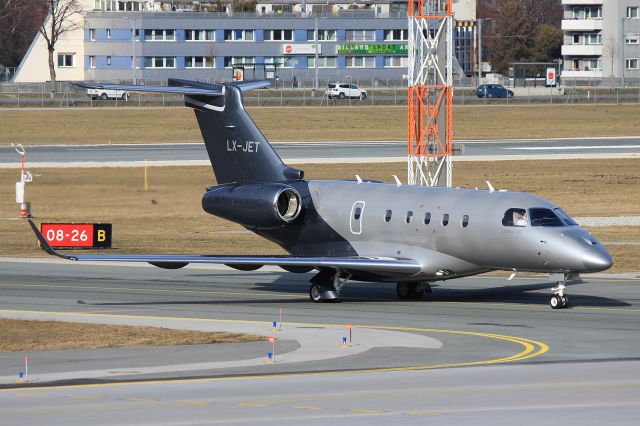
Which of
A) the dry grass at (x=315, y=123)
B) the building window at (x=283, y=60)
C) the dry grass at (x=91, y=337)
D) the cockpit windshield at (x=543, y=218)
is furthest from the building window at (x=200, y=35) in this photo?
the dry grass at (x=91, y=337)

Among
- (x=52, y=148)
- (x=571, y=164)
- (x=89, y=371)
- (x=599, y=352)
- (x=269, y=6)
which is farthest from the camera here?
(x=269, y=6)

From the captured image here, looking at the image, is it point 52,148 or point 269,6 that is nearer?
point 52,148

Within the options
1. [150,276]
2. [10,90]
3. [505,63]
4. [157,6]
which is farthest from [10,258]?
[505,63]

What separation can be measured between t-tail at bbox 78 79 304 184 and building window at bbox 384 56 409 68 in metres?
123

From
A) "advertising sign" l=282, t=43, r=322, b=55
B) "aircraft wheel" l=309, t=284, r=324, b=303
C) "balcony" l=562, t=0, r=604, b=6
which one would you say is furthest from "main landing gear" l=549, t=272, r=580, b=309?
"balcony" l=562, t=0, r=604, b=6

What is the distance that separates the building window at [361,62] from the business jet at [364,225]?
4806 inches

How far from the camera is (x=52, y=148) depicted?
89.3m

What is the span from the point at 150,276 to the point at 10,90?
105444 mm

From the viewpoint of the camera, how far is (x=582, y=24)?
564 ft

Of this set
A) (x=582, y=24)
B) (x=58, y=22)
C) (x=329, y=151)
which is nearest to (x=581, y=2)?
(x=582, y=24)

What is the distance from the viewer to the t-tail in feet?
126

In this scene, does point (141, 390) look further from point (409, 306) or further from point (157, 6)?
point (157, 6)

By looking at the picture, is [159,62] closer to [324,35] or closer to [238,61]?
[238,61]

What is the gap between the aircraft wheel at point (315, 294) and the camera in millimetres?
35281
